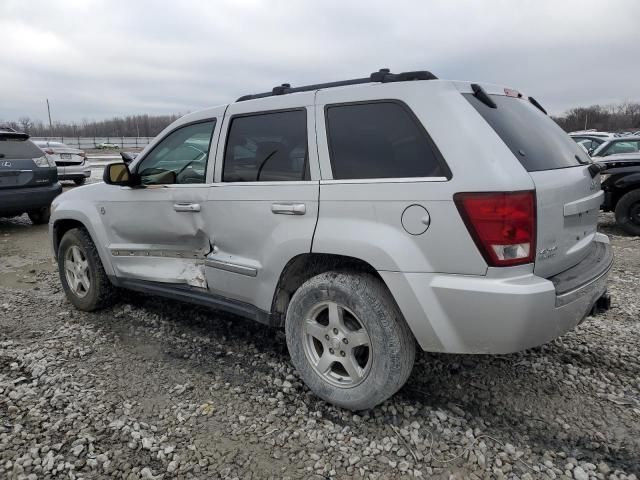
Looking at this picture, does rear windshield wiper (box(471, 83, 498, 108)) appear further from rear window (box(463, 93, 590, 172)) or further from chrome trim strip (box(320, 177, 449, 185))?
chrome trim strip (box(320, 177, 449, 185))

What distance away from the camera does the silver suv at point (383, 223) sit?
2.25 metres

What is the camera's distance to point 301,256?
2.85 m

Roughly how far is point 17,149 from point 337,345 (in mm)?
7681

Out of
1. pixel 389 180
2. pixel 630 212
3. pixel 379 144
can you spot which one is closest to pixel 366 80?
pixel 379 144

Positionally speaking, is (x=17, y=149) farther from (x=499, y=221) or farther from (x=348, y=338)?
(x=499, y=221)

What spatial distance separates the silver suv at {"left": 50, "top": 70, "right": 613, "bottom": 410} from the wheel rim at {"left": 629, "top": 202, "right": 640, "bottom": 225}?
5.05 metres

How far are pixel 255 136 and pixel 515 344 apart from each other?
6.68 feet

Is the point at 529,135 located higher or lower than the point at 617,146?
higher

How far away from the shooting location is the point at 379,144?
2594 mm

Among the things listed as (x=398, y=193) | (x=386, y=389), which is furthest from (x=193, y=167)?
(x=386, y=389)

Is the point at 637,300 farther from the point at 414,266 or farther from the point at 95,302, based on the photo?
the point at 95,302

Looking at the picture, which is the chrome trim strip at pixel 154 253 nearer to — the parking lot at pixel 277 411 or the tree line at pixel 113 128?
the parking lot at pixel 277 411

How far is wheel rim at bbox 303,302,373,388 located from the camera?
2670mm

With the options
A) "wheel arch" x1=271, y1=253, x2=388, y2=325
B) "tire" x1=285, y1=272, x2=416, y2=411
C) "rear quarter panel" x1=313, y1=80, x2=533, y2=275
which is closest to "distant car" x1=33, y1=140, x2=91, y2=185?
"wheel arch" x1=271, y1=253, x2=388, y2=325
